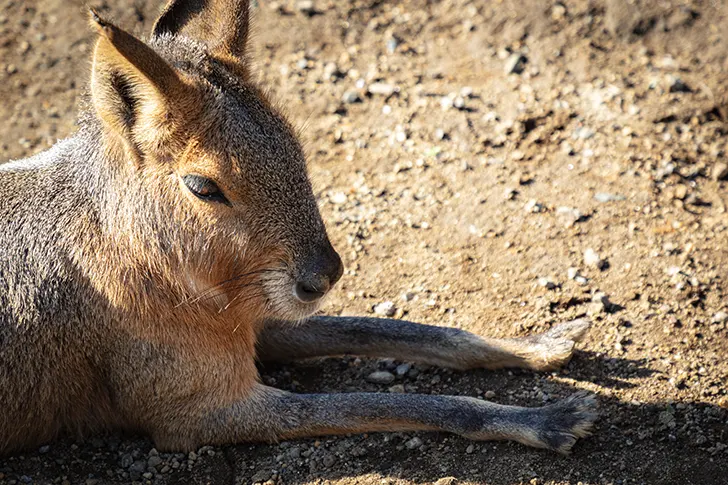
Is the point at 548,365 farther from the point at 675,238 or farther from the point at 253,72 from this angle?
the point at 253,72

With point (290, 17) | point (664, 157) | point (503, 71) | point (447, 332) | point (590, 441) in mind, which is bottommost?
point (590, 441)

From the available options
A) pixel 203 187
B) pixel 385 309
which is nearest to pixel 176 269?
pixel 203 187

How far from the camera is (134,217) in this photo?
352 cm

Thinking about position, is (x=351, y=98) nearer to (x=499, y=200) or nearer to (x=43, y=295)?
(x=499, y=200)

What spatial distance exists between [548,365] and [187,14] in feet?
7.84

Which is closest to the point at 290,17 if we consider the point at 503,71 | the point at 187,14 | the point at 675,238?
the point at 503,71

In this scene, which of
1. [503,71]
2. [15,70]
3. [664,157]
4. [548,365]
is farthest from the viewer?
[15,70]

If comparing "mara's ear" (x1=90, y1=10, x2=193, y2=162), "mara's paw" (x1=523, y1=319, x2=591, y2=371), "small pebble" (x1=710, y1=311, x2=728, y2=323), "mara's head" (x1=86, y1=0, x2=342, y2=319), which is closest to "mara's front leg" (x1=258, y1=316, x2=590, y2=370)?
"mara's paw" (x1=523, y1=319, x2=591, y2=371)

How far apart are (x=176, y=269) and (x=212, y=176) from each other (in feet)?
1.53

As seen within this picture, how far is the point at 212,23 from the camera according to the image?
13.0ft

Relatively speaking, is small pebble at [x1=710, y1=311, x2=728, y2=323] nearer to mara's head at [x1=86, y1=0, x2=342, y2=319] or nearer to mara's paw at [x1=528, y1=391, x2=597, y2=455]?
mara's paw at [x1=528, y1=391, x2=597, y2=455]

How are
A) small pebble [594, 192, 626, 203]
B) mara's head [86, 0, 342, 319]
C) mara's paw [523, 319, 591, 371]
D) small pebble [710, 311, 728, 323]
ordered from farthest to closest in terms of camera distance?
1. small pebble [594, 192, 626, 203]
2. small pebble [710, 311, 728, 323]
3. mara's paw [523, 319, 591, 371]
4. mara's head [86, 0, 342, 319]

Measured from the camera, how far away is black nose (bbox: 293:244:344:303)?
3.59 metres

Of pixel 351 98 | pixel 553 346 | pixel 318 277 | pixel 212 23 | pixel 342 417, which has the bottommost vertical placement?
pixel 342 417
